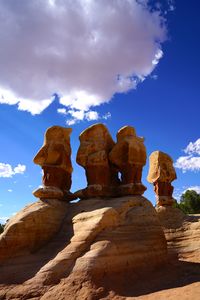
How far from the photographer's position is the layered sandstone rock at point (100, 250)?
10.6 meters

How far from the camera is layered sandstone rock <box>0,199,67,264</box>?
41.3 feet

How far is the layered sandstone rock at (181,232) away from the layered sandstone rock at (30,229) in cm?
790

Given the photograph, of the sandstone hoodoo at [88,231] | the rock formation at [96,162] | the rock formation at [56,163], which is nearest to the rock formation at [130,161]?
the sandstone hoodoo at [88,231]

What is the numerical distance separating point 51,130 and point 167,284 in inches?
299

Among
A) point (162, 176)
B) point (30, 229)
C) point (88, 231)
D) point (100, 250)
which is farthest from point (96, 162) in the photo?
point (162, 176)

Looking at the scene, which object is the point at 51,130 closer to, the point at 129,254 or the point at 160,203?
the point at 129,254

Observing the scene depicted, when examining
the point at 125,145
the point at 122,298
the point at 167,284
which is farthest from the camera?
the point at 125,145

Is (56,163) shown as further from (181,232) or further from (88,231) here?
(181,232)

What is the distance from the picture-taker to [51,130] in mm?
15906

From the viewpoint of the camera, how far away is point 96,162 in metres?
15.5

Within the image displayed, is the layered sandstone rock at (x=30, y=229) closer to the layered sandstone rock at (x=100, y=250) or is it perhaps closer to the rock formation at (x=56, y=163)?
the layered sandstone rock at (x=100, y=250)

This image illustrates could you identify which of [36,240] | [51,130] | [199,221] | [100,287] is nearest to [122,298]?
[100,287]

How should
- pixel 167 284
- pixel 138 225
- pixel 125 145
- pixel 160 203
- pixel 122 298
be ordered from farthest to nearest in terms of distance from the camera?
pixel 160 203
pixel 125 145
pixel 138 225
pixel 167 284
pixel 122 298

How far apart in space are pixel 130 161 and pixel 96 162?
1.36m
